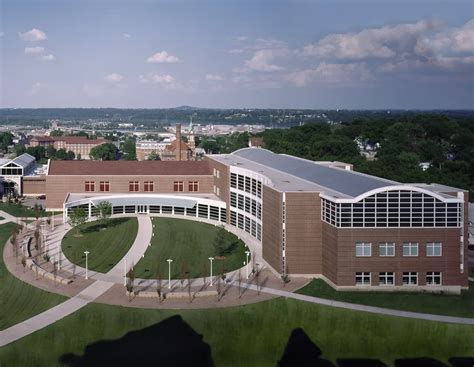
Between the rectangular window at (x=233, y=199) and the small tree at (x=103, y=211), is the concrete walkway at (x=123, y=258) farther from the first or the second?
the rectangular window at (x=233, y=199)

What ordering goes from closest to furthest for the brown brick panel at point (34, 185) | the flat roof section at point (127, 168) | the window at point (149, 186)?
the flat roof section at point (127, 168) → the window at point (149, 186) → the brown brick panel at point (34, 185)

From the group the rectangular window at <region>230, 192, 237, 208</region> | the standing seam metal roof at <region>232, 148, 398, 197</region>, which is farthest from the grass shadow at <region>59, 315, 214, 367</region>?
the rectangular window at <region>230, 192, 237, 208</region>

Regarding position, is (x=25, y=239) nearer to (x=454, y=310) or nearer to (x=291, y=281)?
(x=291, y=281)

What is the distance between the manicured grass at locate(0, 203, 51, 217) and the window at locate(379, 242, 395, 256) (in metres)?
18.0

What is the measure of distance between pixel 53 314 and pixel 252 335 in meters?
Result: 5.22

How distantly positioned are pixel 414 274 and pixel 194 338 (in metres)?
7.69

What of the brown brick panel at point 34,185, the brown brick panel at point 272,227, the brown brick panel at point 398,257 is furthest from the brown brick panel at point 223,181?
the brown brick panel at point 34,185

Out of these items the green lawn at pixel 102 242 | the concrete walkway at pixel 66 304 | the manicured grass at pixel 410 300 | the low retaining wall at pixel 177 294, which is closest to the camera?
the concrete walkway at pixel 66 304

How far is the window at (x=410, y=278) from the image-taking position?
1877 cm

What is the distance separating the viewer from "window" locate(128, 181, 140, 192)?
33250 mm

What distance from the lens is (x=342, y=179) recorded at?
2161 cm

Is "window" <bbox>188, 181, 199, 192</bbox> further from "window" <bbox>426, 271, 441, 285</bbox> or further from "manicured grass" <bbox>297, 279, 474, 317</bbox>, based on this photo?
"window" <bbox>426, 271, 441, 285</bbox>

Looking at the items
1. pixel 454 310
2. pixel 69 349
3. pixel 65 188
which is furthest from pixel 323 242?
pixel 65 188

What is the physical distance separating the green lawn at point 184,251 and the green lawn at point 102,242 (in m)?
1.00
